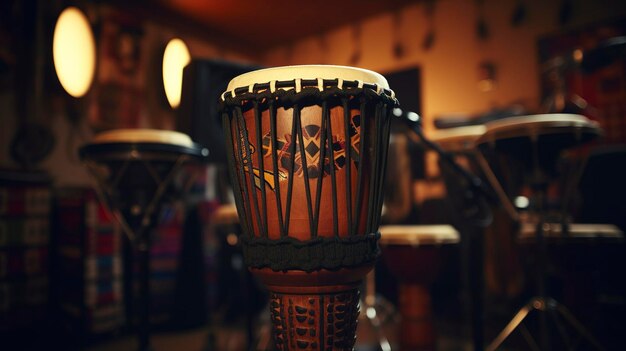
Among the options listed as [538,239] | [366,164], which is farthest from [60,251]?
[538,239]

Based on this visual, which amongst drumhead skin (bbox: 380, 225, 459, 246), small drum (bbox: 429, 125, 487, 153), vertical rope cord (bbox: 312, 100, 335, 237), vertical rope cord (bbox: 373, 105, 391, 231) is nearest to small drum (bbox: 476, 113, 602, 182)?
small drum (bbox: 429, 125, 487, 153)

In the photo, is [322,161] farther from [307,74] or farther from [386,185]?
[386,185]

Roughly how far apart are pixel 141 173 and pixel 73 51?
1445mm

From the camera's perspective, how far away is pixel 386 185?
3.05 m

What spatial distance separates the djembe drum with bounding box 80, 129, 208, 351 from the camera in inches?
57.2

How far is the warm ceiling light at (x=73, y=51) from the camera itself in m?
2.34

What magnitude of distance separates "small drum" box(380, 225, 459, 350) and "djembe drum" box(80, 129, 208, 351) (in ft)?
3.36

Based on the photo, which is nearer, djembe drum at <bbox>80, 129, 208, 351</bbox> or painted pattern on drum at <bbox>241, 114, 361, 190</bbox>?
painted pattern on drum at <bbox>241, 114, 361, 190</bbox>

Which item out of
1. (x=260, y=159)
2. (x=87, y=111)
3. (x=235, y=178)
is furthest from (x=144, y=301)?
(x=87, y=111)

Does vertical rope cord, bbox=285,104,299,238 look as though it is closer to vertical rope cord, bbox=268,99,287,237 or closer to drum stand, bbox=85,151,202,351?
vertical rope cord, bbox=268,99,287,237

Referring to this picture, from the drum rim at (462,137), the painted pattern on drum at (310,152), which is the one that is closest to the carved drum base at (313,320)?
the painted pattern on drum at (310,152)

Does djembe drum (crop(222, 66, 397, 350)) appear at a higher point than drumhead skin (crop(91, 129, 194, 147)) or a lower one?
lower

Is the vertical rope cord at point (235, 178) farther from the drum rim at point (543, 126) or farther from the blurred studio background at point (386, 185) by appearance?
the drum rim at point (543, 126)

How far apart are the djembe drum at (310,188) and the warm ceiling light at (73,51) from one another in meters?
2.00
